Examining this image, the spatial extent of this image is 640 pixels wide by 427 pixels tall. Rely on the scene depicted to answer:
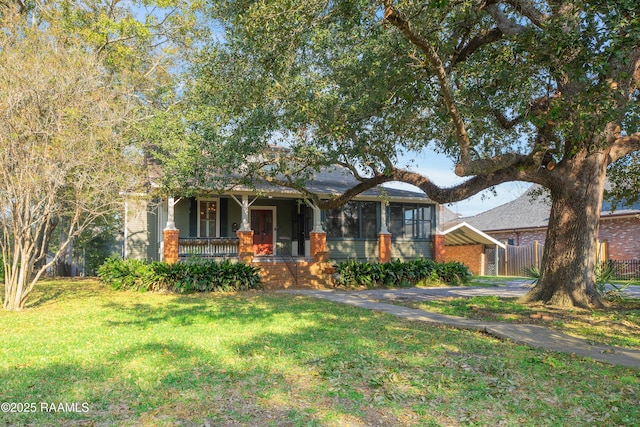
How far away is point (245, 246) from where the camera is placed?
1686cm

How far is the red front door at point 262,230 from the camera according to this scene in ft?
64.7

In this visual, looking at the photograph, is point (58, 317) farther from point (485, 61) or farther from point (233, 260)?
point (485, 61)

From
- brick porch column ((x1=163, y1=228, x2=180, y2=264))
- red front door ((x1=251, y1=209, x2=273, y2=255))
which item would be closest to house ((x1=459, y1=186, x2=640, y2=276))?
red front door ((x1=251, y1=209, x2=273, y2=255))

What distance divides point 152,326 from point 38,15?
45.7 feet

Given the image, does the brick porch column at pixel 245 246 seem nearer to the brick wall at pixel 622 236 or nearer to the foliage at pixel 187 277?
the foliage at pixel 187 277

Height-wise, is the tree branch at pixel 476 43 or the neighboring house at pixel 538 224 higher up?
the tree branch at pixel 476 43

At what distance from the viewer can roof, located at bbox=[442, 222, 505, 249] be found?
2535 cm

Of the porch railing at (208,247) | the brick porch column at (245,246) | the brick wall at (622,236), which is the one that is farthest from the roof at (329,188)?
the brick wall at (622,236)

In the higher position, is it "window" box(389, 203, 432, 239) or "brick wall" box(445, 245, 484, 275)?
"window" box(389, 203, 432, 239)

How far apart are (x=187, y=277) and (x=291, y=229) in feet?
21.8

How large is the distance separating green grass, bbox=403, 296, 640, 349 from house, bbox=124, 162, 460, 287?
6.77 m

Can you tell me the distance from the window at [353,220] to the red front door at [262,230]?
8.13 feet

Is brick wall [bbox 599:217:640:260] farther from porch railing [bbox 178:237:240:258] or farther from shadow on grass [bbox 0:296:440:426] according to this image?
shadow on grass [bbox 0:296:440:426]

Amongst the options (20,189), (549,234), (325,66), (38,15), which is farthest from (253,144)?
(38,15)
